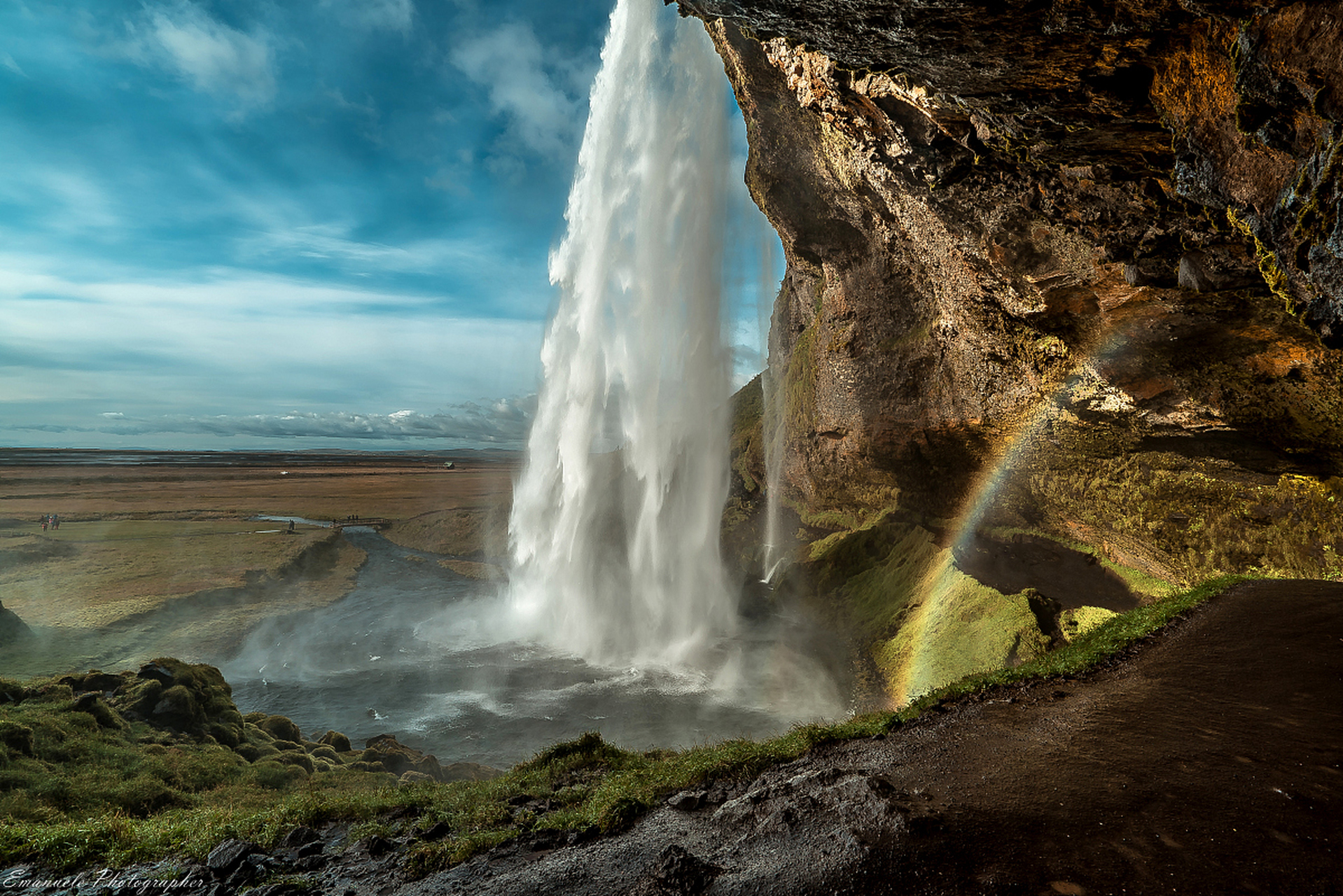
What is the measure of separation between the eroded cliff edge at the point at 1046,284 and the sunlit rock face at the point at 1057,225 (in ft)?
0.14

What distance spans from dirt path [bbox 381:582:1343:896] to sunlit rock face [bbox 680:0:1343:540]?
13.7ft

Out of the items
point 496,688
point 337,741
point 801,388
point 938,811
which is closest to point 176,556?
point 496,688

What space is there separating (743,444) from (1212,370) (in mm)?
22826

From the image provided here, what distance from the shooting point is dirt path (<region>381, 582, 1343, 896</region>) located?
12.8 ft

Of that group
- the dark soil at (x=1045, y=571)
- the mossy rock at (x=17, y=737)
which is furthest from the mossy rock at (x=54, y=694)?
the dark soil at (x=1045, y=571)

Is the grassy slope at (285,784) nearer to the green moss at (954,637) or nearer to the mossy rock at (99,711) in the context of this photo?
the mossy rock at (99,711)

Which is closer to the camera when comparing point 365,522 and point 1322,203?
point 1322,203

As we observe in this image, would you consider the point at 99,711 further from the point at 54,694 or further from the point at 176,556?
the point at 176,556

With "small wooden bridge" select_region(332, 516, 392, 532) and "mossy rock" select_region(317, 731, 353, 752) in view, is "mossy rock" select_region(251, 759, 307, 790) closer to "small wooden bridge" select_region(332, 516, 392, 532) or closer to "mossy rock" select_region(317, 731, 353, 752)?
"mossy rock" select_region(317, 731, 353, 752)

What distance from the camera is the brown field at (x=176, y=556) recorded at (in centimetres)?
2173

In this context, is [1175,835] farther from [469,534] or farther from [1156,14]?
[469,534]

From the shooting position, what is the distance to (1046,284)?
11422 millimetres

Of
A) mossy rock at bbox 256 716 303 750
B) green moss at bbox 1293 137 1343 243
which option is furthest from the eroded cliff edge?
mossy rock at bbox 256 716 303 750

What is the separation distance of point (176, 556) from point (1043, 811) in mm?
46467
